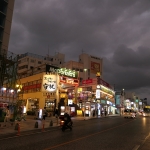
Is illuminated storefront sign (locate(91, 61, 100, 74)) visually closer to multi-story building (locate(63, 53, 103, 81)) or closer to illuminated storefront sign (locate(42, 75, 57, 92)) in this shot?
multi-story building (locate(63, 53, 103, 81))

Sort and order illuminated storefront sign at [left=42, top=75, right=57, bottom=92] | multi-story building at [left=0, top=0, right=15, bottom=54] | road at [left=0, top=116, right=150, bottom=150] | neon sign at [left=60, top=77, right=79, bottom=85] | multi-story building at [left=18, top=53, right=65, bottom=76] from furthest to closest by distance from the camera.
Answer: multi-story building at [left=18, top=53, right=65, bottom=76] → neon sign at [left=60, top=77, right=79, bottom=85] → illuminated storefront sign at [left=42, top=75, right=57, bottom=92] → multi-story building at [left=0, top=0, right=15, bottom=54] → road at [left=0, top=116, right=150, bottom=150]

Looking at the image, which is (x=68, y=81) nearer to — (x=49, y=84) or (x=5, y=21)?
(x=49, y=84)

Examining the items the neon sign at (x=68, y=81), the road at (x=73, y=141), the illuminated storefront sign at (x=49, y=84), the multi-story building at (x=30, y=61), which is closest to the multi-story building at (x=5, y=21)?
the illuminated storefront sign at (x=49, y=84)

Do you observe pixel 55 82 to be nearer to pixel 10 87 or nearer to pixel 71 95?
pixel 71 95

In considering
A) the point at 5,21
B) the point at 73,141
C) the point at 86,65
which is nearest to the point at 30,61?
the point at 86,65

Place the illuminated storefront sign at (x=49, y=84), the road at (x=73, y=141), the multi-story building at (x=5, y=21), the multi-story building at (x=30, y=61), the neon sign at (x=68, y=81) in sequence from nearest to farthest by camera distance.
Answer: the road at (x=73, y=141), the multi-story building at (x=5, y=21), the illuminated storefront sign at (x=49, y=84), the neon sign at (x=68, y=81), the multi-story building at (x=30, y=61)

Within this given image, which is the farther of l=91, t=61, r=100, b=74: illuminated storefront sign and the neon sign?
l=91, t=61, r=100, b=74: illuminated storefront sign

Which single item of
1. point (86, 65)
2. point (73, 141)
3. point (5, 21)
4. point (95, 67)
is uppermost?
point (86, 65)

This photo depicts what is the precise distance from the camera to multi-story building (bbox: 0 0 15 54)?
105 ft

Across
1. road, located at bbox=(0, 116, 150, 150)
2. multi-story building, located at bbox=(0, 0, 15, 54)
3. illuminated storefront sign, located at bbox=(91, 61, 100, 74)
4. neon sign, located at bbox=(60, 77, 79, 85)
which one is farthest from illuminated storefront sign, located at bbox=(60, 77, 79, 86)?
illuminated storefront sign, located at bbox=(91, 61, 100, 74)

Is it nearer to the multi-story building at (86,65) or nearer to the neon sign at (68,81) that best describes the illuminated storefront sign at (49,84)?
the neon sign at (68,81)

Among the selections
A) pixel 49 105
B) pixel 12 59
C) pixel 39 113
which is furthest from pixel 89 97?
pixel 12 59

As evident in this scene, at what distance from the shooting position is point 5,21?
32750 mm

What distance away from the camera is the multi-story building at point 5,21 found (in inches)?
1259
